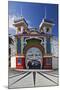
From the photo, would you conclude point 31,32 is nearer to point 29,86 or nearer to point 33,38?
point 33,38

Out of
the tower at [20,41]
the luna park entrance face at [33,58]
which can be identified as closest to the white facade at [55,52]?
the luna park entrance face at [33,58]

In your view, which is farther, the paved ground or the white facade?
the white facade

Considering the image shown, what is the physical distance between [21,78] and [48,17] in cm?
67

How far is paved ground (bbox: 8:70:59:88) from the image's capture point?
1837mm

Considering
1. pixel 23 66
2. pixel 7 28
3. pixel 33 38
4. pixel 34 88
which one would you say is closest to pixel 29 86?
pixel 34 88

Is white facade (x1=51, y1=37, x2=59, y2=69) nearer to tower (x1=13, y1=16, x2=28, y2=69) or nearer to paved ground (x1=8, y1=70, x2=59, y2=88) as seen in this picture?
paved ground (x1=8, y1=70, x2=59, y2=88)

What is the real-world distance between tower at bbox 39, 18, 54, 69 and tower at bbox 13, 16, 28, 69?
0.19 meters

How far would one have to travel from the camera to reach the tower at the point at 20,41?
1.88 metres

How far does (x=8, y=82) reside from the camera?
1821 millimetres

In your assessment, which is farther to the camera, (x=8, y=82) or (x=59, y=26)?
(x=59, y=26)

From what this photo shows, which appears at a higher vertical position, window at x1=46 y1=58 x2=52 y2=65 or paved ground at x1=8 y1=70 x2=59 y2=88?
window at x1=46 y1=58 x2=52 y2=65

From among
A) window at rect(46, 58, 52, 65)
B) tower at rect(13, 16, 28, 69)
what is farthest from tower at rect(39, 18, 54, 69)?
tower at rect(13, 16, 28, 69)

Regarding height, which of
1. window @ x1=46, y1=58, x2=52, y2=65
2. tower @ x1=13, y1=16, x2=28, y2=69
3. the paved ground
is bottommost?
the paved ground

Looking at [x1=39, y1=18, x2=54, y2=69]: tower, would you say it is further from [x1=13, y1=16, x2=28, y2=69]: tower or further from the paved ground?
[x1=13, y1=16, x2=28, y2=69]: tower
